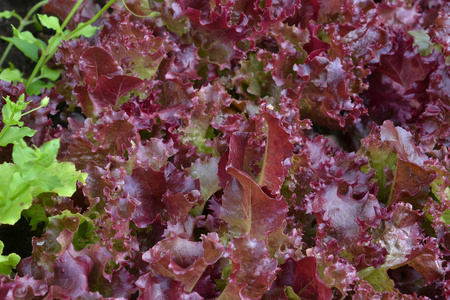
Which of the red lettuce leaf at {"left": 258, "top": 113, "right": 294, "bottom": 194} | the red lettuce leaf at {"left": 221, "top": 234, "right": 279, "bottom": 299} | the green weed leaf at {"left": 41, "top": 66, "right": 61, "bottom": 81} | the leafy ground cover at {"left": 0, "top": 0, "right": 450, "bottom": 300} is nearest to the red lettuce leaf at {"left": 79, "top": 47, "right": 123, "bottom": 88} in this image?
the leafy ground cover at {"left": 0, "top": 0, "right": 450, "bottom": 300}

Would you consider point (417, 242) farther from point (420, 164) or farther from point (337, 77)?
point (337, 77)

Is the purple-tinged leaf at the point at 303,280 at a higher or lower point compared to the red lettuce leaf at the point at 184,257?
lower

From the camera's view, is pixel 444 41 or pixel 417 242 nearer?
pixel 417 242

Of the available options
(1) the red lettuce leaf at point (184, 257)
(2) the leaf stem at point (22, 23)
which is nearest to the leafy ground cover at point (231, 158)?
(1) the red lettuce leaf at point (184, 257)

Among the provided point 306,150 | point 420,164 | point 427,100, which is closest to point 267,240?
point 306,150

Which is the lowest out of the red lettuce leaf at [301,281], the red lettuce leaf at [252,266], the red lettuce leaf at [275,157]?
the red lettuce leaf at [301,281]

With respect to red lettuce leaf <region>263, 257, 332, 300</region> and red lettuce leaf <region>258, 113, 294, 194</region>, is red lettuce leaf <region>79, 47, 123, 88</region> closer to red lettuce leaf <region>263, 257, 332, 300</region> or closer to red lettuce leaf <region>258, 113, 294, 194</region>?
red lettuce leaf <region>258, 113, 294, 194</region>

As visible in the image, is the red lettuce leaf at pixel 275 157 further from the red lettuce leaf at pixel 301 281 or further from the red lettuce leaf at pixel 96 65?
the red lettuce leaf at pixel 96 65

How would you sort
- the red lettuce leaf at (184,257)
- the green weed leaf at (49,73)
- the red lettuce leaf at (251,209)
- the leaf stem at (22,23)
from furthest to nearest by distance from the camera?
1. the leaf stem at (22,23)
2. the green weed leaf at (49,73)
3. the red lettuce leaf at (251,209)
4. the red lettuce leaf at (184,257)
